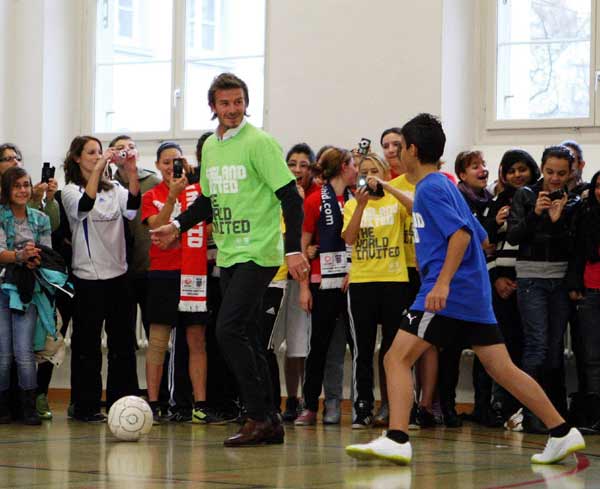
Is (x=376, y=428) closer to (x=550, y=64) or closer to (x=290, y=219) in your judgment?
(x=290, y=219)

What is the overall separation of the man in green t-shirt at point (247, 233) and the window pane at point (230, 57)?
3.71m

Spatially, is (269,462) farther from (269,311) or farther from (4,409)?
(4,409)

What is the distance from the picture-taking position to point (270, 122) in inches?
346

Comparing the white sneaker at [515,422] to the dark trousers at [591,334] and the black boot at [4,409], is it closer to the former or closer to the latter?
the dark trousers at [591,334]

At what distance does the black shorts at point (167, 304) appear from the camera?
6809mm

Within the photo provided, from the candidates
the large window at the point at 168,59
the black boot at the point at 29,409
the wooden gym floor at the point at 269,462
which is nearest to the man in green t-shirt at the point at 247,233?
the wooden gym floor at the point at 269,462

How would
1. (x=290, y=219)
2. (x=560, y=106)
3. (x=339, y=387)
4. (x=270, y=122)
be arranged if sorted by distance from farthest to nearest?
(x=270, y=122) → (x=560, y=106) → (x=339, y=387) → (x=290, y=219)

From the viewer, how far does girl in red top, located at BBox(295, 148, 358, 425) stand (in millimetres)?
6902

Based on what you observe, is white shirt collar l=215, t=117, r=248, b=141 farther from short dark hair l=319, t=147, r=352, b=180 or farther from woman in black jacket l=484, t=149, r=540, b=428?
woman in black jacket l=484, t=149, r=540, b=428

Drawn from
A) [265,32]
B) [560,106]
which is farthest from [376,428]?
[265,32]

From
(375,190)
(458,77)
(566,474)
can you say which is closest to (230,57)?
(458,77)

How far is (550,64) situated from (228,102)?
344 centimetres

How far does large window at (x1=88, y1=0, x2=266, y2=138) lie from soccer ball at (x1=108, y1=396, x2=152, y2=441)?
3.93 meters

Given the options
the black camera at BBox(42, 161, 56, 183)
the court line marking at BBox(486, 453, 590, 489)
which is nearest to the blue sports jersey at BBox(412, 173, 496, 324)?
the court line marking at BBox(486, 453, 590, 489)
